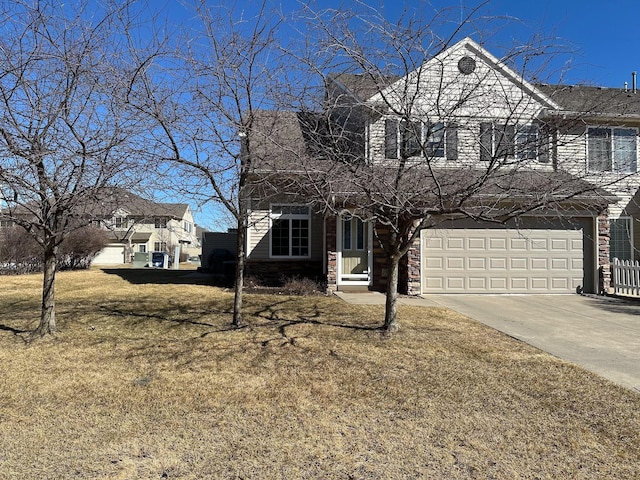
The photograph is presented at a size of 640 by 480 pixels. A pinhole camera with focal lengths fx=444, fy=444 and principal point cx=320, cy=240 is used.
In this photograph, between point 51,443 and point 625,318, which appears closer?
point 51,443

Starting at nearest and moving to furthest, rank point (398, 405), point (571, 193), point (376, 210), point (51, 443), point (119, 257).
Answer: point (51, 443)
point (398, 405)
point (571, 193)
point (376, 210)
point (119, 257)

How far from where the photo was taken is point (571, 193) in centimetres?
644

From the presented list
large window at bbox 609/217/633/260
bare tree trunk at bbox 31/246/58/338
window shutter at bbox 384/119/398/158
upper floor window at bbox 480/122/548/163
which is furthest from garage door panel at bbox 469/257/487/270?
bare tree trunk at bbox 31/246/58/338

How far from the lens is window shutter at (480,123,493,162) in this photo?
6.27 m

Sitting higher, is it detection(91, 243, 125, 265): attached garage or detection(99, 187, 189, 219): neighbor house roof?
detection(99, 187, 189, 219): neighbor house roof

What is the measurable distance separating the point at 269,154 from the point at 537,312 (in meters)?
7.41

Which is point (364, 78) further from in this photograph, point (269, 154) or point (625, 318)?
point (625, 318)

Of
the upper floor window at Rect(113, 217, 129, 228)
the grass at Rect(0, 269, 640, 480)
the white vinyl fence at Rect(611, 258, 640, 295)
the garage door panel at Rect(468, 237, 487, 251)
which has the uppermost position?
the upper floor window at Rect(113, 217, 129, 228)

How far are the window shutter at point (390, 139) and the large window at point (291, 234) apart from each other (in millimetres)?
7868

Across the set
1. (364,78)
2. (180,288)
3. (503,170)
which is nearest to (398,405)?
(503,170)

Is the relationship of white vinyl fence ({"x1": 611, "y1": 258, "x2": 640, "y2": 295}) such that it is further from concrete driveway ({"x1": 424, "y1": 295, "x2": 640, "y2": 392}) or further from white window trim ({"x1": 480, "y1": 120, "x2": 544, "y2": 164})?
white window trim ({"x1": 480, "y1": 120, "x2": 544, "y2": 164})

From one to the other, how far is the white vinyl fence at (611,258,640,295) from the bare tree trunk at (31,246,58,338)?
14.5 meters

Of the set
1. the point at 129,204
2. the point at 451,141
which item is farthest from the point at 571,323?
the point at 129,204

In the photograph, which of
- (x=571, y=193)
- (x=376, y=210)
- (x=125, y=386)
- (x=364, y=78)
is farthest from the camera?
(x=376, y=210)
